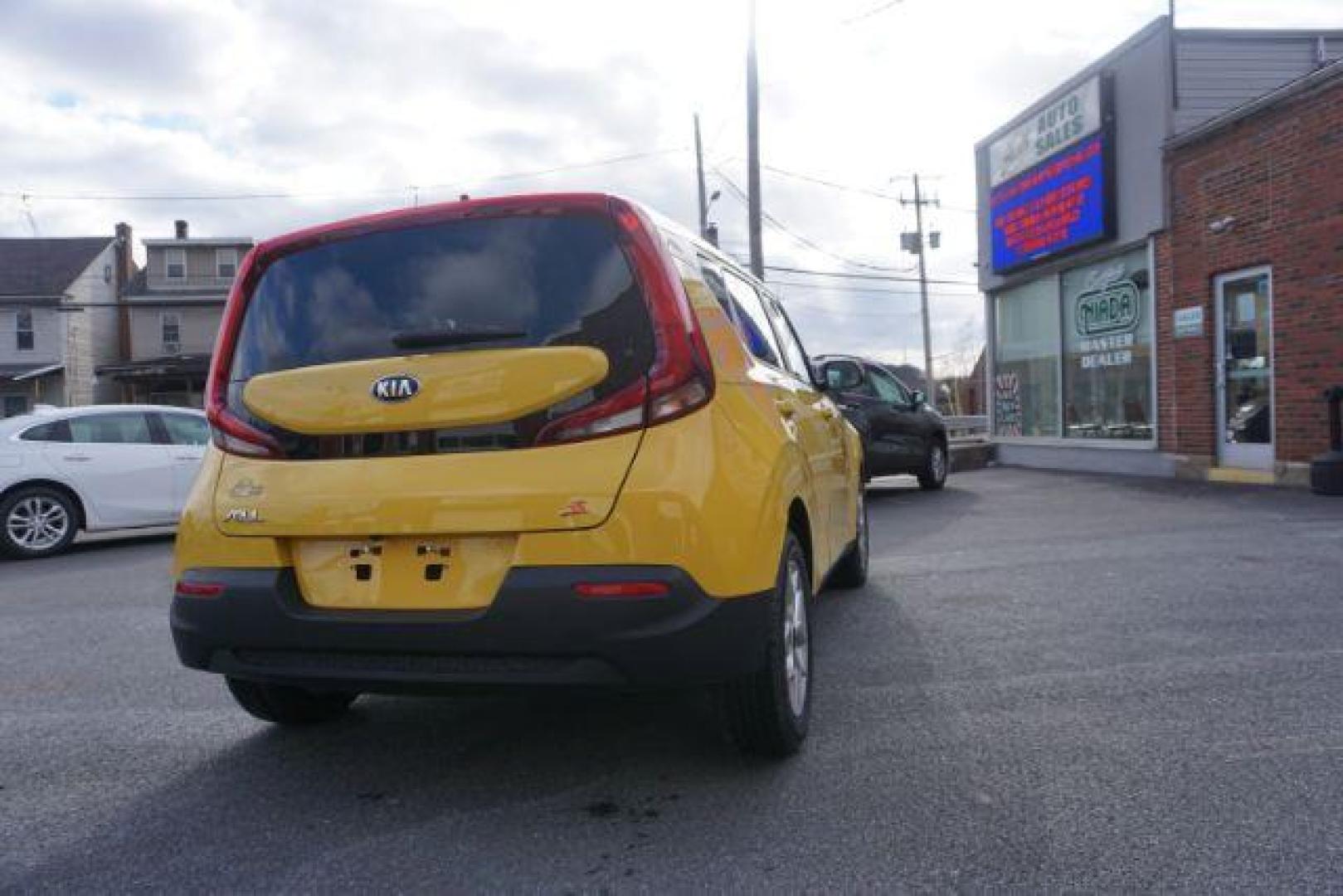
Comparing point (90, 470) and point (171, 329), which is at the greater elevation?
A: point (171, 329)

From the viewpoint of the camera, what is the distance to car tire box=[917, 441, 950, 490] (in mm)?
12211

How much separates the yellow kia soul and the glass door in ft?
32.5

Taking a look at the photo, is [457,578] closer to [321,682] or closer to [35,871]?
[321,682]

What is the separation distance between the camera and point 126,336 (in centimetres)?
4012

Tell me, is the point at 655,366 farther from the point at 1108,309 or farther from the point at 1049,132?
the point at 1049,132

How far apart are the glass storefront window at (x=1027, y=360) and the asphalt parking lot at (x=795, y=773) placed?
10688 millimetres

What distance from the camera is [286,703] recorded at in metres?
3.74

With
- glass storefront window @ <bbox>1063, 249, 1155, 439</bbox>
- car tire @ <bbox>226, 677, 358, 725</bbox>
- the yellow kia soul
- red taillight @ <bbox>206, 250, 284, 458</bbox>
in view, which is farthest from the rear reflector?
glass storefront window @ <bbox>1063, 249, 1155, 439</bbox>

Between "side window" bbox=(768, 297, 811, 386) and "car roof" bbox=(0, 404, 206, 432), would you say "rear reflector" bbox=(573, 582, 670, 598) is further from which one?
"car roof" bbox=(0, 404, 206, 432)

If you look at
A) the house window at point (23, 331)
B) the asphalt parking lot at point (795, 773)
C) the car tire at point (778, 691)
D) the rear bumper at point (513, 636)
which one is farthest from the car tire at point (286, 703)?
the house window at point (23, 331)

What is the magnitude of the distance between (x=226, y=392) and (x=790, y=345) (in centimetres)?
256

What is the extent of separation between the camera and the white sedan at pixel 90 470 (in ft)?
31.6

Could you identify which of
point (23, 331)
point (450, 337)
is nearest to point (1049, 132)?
point (450, 337)

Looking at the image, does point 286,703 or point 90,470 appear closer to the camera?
point 286,703
